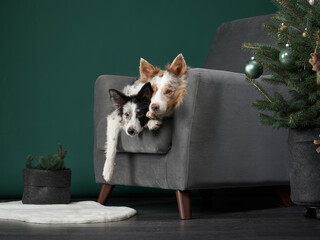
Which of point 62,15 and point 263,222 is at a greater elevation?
point 62,15

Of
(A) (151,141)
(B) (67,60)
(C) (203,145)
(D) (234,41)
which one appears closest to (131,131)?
(A) (151,141)

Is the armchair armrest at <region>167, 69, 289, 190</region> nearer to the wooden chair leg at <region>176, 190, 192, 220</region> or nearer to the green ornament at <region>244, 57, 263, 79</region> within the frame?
the wooden chair leg at <region>176, 190, 192, 220</region>

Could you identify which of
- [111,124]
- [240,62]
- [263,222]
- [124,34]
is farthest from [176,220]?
[124,34]

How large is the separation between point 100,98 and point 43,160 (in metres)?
0.53

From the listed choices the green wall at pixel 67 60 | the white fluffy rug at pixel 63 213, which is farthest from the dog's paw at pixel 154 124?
the green wall at pixel 67 60

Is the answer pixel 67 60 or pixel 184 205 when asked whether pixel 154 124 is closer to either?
pixel 184 205

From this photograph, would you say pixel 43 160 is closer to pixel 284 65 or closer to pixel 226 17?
pixel 284 65

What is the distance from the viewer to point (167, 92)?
8.66 ft

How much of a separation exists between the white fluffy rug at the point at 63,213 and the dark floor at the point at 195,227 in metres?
0.07

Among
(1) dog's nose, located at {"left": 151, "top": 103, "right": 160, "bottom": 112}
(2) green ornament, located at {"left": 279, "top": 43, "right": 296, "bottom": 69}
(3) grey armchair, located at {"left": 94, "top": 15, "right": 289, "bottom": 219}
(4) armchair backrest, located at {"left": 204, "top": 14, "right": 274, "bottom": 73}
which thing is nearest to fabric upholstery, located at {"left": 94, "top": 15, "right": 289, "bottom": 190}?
(3) grey armchair, located at {"left": 94, "top": 15, "right": 289, "bottom": 219}

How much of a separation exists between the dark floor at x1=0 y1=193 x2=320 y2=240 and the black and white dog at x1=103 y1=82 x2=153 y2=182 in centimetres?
39

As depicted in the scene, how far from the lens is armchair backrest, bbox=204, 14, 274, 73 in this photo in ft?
11.7

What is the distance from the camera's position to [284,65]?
2.41m

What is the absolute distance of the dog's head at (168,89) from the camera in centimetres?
258
